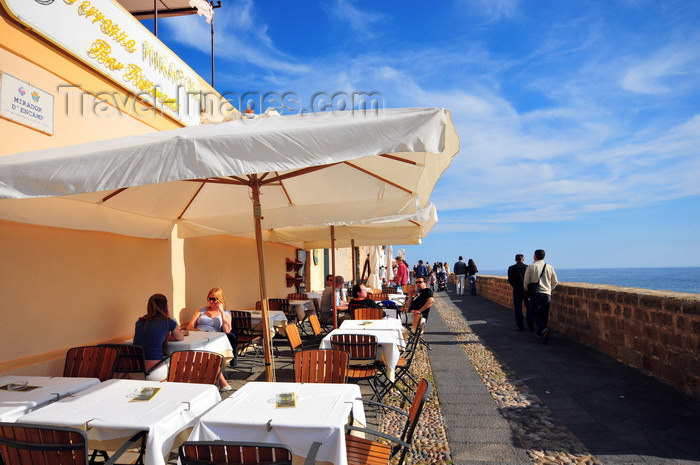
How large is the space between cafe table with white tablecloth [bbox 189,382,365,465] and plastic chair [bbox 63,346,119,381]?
1833mm

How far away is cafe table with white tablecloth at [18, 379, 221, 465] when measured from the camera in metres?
2.50

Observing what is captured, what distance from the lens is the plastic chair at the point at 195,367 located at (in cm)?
379

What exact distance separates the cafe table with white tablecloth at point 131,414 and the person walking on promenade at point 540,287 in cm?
656

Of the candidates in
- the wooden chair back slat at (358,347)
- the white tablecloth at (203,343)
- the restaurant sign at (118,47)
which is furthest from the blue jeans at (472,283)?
the wooden chair back slat at (358,347)

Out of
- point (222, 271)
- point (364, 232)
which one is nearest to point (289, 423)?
point (364, 232)

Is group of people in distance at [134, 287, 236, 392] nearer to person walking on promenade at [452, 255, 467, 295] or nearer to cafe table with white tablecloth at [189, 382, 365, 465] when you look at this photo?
cafe table with white tablecloth at [189, 382, 365, 465]

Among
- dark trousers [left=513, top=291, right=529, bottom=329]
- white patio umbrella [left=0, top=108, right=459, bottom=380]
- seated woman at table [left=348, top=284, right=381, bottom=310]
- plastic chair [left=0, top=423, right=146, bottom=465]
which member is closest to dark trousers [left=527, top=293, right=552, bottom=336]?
dark trousers [left=513, top=291, right=529, bottom=329]

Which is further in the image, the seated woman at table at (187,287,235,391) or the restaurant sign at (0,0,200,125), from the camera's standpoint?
the seated woman at table at (187,287,235,391)

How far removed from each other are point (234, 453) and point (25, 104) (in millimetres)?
4393

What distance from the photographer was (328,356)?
3.84m

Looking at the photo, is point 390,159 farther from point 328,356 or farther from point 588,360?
point 588,360

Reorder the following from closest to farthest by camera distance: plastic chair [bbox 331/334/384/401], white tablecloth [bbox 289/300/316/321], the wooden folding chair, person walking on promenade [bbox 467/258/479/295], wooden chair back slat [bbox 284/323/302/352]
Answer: plastic chair [bbox 331/334/384/401]
wooden chair back slat [bbox 284/323/302/352]
the wooden folding chair
white tablecloth [bbox 289/300/316/321]
person walking on promenade [bbox 467/258/479/295]

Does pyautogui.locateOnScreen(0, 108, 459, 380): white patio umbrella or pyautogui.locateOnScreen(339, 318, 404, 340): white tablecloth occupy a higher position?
pyautogui.locateOnScreen(0, 108, 459, 380): white patio umbrella

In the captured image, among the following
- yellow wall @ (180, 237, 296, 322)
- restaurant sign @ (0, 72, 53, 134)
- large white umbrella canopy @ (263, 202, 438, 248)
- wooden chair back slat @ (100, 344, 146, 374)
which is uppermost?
restaurant sign @ (0, 72, 53, 134)
